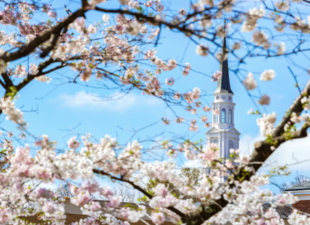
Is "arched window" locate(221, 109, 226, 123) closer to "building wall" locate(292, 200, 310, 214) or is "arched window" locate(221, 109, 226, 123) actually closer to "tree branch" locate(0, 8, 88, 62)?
"building wall" locate(292, 200, 310, 214)

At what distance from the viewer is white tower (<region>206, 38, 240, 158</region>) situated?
54.3 metres

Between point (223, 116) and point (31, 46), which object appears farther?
point (223, 116)

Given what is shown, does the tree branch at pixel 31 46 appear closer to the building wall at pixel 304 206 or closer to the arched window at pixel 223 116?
the building wall at pixel 304 206

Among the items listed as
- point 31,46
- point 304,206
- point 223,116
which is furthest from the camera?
point 223,116

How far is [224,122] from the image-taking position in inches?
2184

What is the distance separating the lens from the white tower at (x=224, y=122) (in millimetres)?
54312

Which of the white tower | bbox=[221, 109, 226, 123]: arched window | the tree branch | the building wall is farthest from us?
bbox=[221, 109, 226, 123]: arched window

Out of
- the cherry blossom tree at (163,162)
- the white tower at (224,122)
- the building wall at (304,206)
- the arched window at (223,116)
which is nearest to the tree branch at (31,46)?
the cherry blossom tree at (163,162)

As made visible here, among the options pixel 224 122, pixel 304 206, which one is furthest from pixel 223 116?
pixel 304 206

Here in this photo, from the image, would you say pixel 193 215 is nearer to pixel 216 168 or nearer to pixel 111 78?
pixel 216 168

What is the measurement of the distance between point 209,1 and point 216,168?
2211 mm

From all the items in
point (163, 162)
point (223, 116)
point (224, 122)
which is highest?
point (223, 116)

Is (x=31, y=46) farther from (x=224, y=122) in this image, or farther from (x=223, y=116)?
(x=223, y=116)

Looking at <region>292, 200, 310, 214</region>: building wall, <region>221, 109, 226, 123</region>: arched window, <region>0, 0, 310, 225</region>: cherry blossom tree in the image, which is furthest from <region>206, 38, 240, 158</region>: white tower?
<region>0, 0, 310, 225</region>: cherry blossom tree
